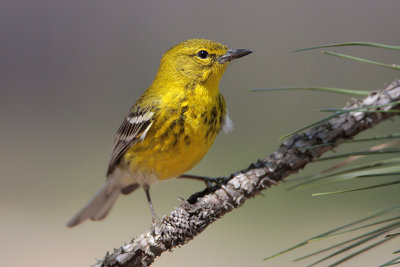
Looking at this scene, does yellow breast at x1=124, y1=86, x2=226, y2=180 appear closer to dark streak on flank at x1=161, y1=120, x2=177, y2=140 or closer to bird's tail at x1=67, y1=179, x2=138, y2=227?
dark streak on flank at x1=161, y1=120, x2=177, y2=140

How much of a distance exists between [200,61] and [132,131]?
2.06 ft

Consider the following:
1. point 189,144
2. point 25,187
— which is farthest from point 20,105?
point 189,144

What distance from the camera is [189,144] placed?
2.72m

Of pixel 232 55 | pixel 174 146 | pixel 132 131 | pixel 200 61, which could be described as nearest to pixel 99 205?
pixel 132 131

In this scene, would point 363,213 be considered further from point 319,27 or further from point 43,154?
point 43,154

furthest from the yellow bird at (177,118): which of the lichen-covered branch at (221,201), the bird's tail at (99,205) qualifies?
the lichen-covered branch at (221,201)

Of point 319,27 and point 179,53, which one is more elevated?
point 319,27

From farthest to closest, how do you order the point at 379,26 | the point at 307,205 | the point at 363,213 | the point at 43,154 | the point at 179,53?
1. the point at 379,26
2. the point at 43,154
3. the point at 307,205
4. the point at 363,213
5. the point at 179,53

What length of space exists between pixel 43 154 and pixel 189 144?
6.00 m

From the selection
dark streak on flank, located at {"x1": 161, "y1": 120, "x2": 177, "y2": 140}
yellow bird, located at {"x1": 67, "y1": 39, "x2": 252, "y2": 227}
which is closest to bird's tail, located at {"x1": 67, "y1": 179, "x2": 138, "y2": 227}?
yellow bird, located at {"x1": 67, "y1": 39, "x2": 252, "y2": 227}

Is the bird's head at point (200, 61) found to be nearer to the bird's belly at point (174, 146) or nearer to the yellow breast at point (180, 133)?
the yellow breast at point (180, 133)

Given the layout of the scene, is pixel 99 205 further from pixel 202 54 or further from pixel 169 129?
pixel 202 54

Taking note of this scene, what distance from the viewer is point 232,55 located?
9.78 feet

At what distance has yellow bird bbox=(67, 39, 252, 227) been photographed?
9.04 ft
